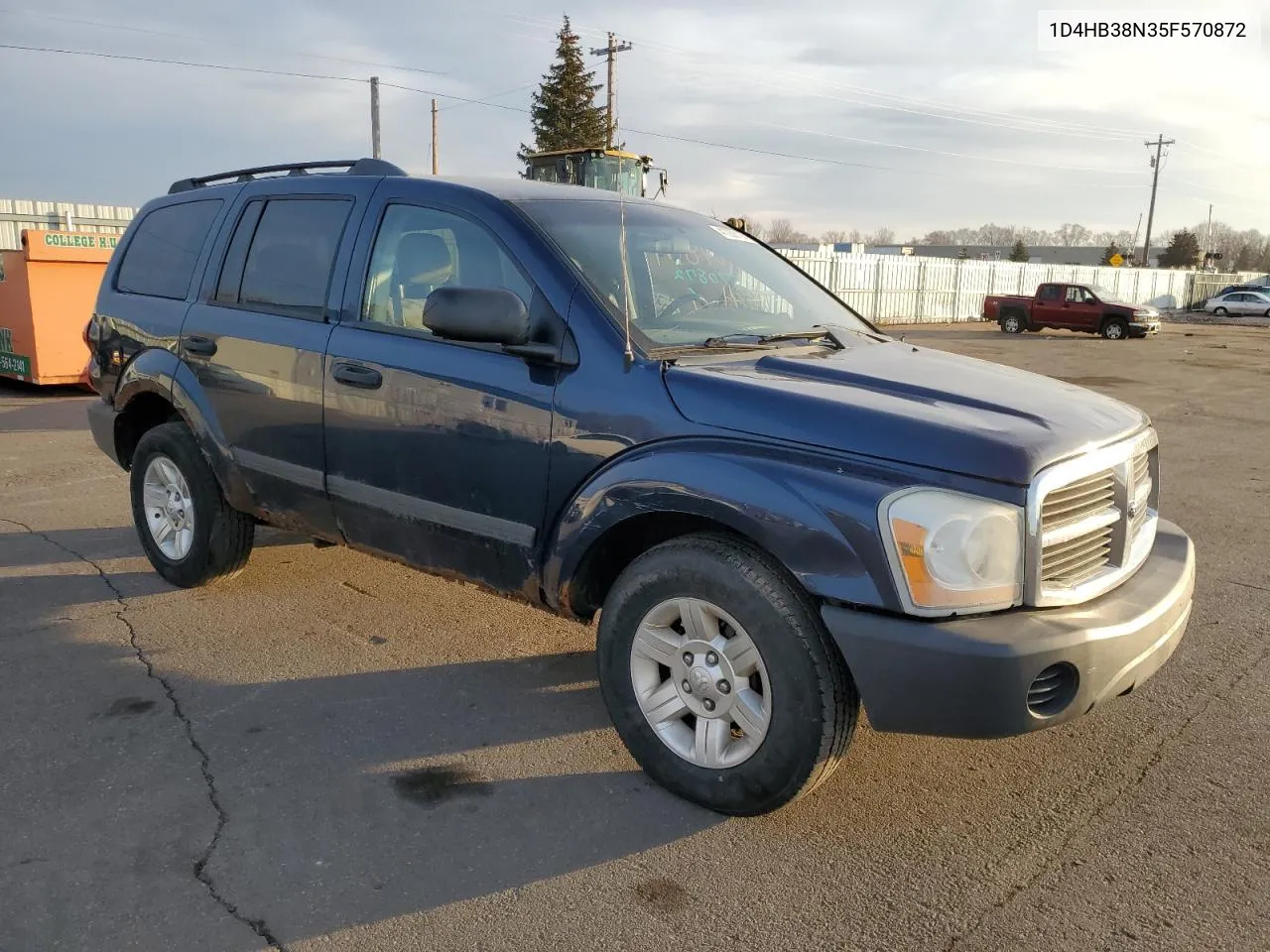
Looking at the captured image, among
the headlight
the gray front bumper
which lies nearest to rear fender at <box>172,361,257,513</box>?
the gray front bumper

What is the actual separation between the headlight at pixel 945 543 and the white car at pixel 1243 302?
5111cm

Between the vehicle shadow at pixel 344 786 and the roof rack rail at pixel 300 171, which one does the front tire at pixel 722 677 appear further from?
the roof rack rail at pixel 300 171

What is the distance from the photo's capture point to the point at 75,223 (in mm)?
27844

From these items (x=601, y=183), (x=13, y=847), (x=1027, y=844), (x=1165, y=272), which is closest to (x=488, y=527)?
(x=13, y=847)

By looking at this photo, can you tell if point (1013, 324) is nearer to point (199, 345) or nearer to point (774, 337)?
point (774, 337)

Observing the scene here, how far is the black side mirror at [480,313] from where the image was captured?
320cm

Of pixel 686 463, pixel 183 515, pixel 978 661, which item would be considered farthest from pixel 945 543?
pixel 183 515

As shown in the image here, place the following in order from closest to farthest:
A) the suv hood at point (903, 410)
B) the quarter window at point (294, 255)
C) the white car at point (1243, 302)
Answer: the suv hood at point (903, 410) < the quarter window at point (294, 255) < the white car at point (1243, 302)

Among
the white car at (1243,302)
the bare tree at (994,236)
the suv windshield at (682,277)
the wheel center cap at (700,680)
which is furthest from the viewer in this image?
the bare tree at (994,236)

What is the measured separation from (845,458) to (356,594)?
3.06 m

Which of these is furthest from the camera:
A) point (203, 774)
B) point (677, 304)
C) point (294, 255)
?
point (294, 255)

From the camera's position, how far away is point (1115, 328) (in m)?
29.6

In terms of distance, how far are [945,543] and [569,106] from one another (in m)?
48.5

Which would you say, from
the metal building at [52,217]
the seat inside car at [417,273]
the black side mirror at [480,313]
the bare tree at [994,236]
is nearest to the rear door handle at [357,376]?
the seat inside car at [417,273]
